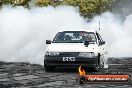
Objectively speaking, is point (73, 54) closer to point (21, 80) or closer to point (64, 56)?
point (64, 56)

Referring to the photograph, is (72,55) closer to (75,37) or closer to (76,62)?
(76,62)

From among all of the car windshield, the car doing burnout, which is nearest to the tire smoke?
the car windshield

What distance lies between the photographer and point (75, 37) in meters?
18.3

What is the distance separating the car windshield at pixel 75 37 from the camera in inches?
713

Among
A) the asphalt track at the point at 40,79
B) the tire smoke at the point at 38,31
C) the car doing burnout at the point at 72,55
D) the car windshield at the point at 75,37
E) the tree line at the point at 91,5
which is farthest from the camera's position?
the tree line at the point at 91,5

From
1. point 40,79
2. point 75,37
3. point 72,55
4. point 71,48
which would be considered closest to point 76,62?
point 72,55

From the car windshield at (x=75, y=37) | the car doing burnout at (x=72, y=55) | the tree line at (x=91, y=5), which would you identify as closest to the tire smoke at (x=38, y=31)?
the car windshield at (x=75, y=37)

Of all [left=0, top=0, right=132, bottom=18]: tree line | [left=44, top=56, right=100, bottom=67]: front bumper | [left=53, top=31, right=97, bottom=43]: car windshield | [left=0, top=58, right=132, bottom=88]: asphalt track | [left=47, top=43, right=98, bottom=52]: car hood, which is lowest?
[left=0, top=58, right=132, bottom=88]: asphalt track

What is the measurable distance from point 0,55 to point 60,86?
12.0 meters

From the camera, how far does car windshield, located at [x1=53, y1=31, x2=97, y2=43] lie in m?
18.1

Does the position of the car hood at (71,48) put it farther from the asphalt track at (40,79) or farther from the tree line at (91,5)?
the tree line at (91,5)

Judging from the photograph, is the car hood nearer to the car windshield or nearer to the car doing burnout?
the car doing burnout

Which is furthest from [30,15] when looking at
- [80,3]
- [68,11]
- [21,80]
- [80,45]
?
[80,3]

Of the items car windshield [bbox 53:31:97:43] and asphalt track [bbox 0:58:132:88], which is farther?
car windshield [bbox 53:31:97:43]
